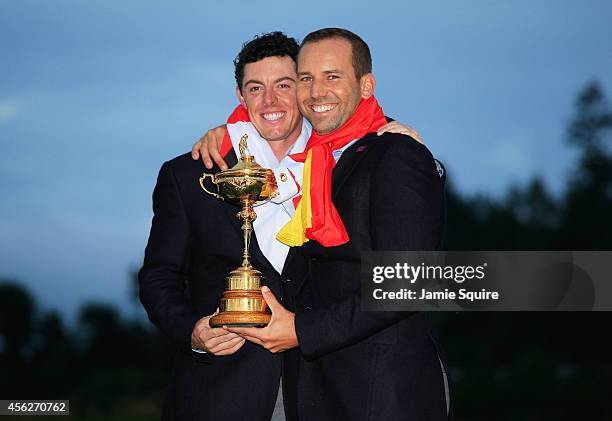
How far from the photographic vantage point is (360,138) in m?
5.56

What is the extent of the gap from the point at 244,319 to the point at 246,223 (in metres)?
0.70

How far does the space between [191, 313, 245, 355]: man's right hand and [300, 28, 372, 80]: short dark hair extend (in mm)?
1794

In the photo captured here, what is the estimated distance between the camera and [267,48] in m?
6.44

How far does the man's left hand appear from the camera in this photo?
16.8 ft

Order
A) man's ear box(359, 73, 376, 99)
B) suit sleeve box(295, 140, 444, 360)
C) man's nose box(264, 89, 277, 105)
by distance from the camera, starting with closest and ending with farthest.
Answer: suit sleeve box(295, 140, 444, 360), man's ear box(359, 73, 376, 99), man's nose box(264, 89, 277, 105)

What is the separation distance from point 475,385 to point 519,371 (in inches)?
96.6

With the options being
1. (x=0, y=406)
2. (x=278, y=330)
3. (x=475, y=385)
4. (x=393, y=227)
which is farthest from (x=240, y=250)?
(x=475, y=385)

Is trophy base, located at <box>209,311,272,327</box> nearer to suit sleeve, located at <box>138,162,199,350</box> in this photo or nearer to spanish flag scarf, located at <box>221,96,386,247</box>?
suit sleeve, located at <box>138,162,199,350</box>

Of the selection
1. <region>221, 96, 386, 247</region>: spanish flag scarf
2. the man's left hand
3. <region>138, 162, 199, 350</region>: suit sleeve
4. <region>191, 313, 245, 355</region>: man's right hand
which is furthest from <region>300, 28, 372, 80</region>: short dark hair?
<region>191, 313, 245, 355</region>: man's right hand

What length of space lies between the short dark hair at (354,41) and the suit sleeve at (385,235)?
0.72 meters

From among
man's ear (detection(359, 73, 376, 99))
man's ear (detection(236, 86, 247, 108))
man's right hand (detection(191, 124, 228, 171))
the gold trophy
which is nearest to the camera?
the gold trophy

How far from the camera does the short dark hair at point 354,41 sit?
5551 millimetres

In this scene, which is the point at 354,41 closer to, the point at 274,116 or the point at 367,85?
the point at 367,85

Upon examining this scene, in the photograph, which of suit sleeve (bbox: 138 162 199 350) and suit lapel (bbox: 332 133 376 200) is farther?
suit sleeve (bbox: 138 162 199 350)
